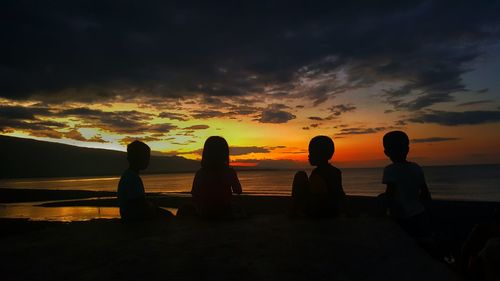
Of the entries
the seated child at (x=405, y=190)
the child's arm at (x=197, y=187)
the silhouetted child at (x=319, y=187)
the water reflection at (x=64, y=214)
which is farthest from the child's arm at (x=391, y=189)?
the water reflection at (x=64, y=214)

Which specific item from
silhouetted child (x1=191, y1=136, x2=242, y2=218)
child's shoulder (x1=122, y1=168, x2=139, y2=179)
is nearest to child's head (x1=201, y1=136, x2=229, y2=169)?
silhouetted child (x1=191, y1=136, x2=242, y2=218)

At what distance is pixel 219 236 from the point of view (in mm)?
4055

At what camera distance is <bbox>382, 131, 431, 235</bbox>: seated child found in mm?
5660

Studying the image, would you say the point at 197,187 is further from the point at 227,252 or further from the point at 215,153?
the point at 227,252

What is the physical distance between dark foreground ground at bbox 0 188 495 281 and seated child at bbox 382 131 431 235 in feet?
3.40

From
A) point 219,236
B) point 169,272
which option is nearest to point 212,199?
point 219,236

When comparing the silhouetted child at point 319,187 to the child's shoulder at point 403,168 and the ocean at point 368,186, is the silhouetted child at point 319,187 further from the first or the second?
the ocean at point 368,186

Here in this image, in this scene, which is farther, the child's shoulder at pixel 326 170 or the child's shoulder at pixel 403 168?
the child's shoulder at pixel 326 170

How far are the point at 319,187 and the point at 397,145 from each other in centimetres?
146

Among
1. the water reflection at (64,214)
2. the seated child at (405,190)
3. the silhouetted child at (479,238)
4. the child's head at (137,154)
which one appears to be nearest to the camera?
the silhouetted child at (479,238)

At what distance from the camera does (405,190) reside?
5684 millimetres

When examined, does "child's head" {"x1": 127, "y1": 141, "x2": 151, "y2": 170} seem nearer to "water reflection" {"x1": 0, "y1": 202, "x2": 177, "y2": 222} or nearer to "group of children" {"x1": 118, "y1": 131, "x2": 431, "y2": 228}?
"group of children" {"x1": 118, "y1": 131, "x2": 431, "y2": 228}

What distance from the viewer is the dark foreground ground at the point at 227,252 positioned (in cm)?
281

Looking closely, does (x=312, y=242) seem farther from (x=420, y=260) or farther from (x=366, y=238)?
(x=420, y=260)
